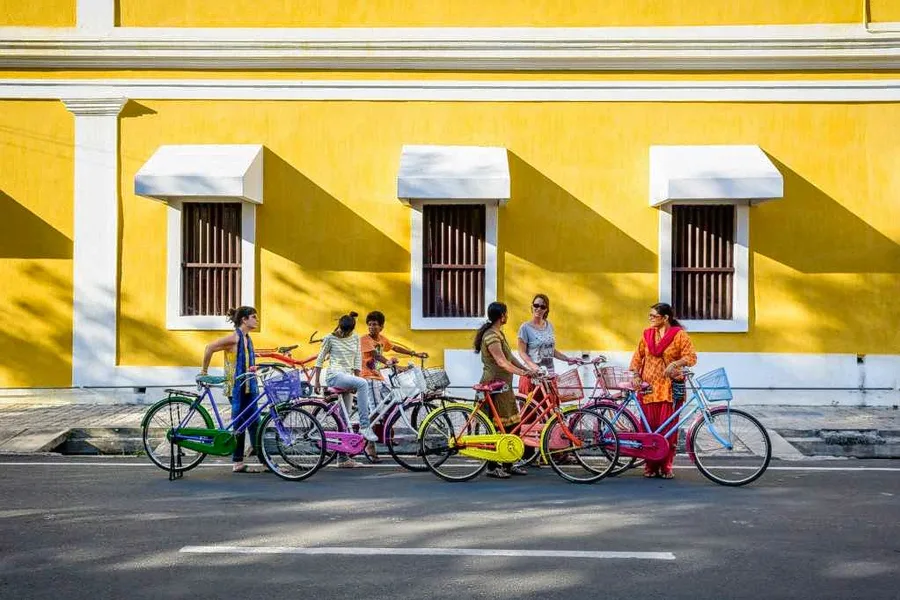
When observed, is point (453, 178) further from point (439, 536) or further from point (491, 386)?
point (439, 536)

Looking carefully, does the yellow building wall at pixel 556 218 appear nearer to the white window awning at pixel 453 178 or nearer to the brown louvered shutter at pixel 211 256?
the brown louvered shutter at pixel 211 256

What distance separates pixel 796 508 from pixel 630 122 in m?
7.81

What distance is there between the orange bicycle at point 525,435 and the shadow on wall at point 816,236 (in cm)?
618

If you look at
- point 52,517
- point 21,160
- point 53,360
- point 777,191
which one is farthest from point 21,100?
point 777,191

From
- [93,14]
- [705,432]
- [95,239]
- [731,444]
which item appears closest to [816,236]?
[705,432]

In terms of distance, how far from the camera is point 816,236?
1527cm

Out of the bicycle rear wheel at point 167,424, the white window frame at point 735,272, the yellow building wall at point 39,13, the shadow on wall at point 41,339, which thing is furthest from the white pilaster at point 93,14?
the white window frame at point 735,272

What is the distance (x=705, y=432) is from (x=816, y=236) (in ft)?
20.3

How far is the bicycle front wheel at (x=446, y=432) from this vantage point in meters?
10.3

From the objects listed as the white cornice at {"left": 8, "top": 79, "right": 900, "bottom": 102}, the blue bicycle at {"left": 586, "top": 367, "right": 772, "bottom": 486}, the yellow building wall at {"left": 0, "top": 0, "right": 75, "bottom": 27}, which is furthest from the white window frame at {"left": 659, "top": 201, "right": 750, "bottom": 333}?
the yellow building wall at {"left": 0, "top": 0, "right": 75, "bottom": 27}

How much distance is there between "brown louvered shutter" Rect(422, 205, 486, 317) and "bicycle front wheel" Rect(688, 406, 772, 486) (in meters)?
5.73

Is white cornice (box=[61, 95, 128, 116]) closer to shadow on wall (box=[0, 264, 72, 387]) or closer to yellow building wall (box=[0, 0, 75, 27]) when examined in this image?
yellow building wall (box=[0, 0, 75, 27])

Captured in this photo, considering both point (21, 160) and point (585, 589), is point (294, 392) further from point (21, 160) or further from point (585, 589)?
point (21, 160)

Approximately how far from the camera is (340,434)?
34.0 feet
